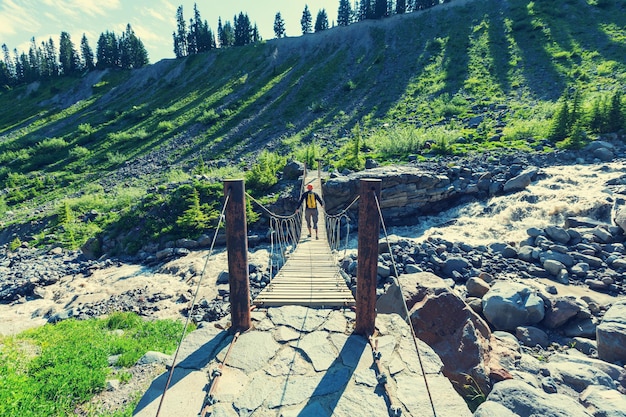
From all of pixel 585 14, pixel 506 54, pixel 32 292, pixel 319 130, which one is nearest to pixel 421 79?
pixel 506 54

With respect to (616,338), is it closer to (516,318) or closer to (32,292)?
(516,318)

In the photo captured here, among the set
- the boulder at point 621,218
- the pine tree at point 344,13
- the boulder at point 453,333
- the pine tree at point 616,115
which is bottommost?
the boulder at point 453,333

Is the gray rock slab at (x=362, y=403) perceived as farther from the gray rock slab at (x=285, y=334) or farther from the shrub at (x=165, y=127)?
the shrub at (x=165, y=127)

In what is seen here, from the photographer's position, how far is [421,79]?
2922 centimetres

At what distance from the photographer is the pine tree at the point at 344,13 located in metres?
51.1

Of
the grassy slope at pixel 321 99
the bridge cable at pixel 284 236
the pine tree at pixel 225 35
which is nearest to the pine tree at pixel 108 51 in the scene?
the grassy slope at pixel 321 99

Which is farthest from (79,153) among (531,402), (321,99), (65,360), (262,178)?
(531,402)

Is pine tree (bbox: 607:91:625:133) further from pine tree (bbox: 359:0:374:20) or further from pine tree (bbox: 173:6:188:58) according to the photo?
pine tree (bbox: 173:6:188:58)

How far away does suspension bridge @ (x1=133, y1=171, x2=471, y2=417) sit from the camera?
2.29 metres

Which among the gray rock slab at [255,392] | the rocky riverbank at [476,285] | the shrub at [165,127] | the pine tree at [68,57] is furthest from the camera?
the pine tree at [68,57]

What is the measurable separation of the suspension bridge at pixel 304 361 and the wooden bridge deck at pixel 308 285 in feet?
0.13

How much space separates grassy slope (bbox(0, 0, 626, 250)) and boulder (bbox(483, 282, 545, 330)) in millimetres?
10594

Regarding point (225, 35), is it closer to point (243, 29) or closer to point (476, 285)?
point (243, 29)

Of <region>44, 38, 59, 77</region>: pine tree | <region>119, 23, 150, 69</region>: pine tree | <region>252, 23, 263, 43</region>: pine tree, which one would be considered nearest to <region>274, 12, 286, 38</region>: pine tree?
<region>252, 23, 263, 43</region>: pine tree
